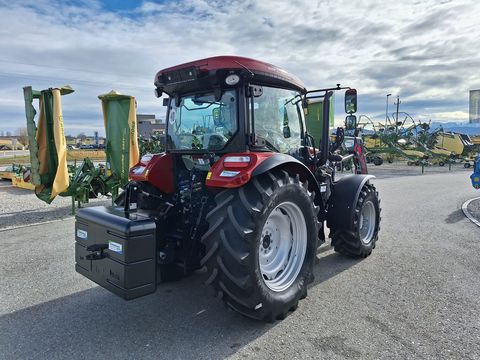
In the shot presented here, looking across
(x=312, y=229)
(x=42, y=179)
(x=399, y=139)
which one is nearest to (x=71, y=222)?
(x=42, y=179)

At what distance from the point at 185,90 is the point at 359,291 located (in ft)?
9.21

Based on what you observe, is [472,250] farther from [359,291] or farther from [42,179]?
[42,179]

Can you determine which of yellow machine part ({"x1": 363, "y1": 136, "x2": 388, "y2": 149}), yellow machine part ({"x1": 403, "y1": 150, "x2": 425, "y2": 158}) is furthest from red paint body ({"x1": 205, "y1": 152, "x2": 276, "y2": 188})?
yellow machine part ({"x1": 363, "y1": 136, "x2": 388, "y2": 149})

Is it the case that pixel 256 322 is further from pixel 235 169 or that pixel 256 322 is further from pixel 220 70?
pixel 220 70

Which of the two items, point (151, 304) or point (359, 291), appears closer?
point (151, 304)

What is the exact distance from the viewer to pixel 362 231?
17.2 feet

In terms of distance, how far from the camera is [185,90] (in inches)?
150

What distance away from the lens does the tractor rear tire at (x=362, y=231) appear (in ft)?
15.4

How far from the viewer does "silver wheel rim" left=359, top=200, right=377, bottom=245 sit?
5199 mm

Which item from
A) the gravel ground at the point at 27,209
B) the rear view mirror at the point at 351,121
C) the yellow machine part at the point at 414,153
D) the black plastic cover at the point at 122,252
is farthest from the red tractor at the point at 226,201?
the yellow machine part at the point at 414,153

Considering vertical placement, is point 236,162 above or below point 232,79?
below

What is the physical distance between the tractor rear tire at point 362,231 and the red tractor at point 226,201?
5 cm

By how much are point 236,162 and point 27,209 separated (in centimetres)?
723

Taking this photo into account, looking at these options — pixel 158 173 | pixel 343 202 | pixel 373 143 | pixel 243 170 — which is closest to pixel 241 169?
pixel 243 170
